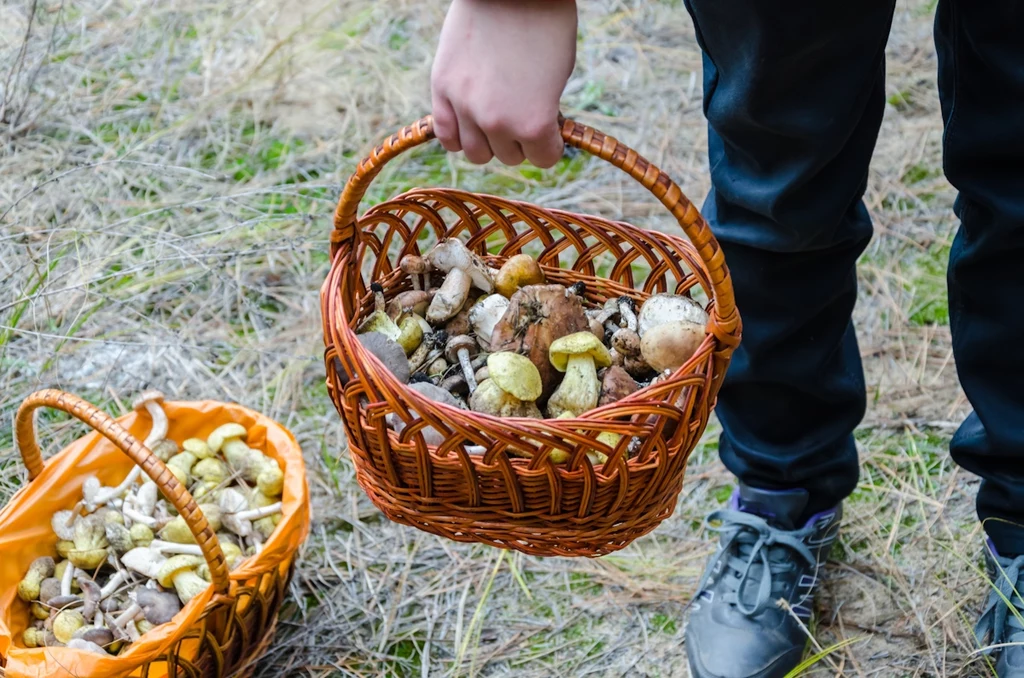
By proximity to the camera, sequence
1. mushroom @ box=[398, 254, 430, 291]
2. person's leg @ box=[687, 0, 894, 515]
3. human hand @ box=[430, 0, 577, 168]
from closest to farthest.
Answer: human hand @ box=[430, 0, 577, 168]
person's leg @ box=[687, 0, 894, 515]
mushroom @ box=[398, 254, 430, 291]

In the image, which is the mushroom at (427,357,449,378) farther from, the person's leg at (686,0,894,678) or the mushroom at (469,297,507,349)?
the person's leg at (686,0,894,678)

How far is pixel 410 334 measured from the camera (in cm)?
113

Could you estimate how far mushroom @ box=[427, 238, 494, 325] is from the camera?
1.15m

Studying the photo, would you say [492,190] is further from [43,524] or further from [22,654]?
[22,654]

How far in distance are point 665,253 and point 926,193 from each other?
4.95 feet

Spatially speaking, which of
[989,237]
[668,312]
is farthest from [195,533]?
[989,237]

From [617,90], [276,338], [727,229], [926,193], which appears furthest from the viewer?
[617,90]

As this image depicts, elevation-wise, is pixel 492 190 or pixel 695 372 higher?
pixel 695 372

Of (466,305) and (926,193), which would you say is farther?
(926,193)

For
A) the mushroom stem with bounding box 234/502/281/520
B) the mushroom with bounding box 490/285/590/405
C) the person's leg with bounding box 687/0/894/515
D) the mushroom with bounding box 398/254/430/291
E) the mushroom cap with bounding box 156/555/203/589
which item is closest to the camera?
the person's leg with bounding box 687/0/894/515

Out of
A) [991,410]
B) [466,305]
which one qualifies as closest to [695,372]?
[466,305]

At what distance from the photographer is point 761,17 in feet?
3.08

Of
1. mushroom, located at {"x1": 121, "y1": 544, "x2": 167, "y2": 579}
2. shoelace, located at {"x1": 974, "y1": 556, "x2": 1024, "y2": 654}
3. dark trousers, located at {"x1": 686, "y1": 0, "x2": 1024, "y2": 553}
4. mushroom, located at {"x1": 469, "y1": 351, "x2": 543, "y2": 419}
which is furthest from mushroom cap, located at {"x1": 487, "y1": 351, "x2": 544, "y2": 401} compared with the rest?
shoelace, located at {"x1": 974, "y1": 556, "x2": 1024, "y2": 654}

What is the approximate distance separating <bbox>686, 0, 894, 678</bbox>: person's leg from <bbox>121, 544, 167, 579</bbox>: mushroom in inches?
31.8
